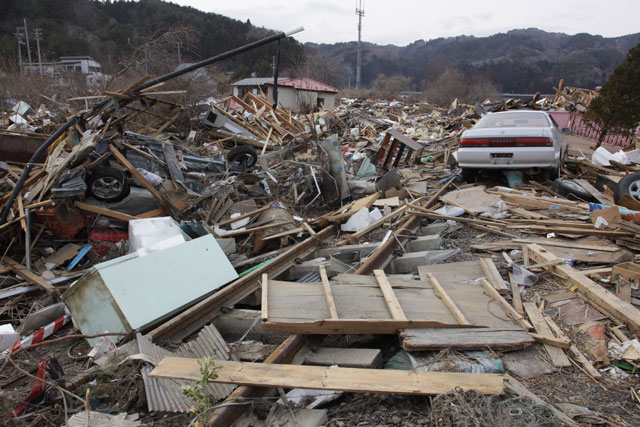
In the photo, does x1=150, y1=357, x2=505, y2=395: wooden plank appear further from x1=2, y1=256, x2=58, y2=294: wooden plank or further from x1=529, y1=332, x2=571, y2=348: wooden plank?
x1=2, y1=256, x2=58, y2=294: wooden plank

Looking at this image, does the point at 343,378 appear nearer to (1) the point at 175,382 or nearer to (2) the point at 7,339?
(1) the point at 175,382

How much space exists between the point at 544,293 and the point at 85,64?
55302 mm

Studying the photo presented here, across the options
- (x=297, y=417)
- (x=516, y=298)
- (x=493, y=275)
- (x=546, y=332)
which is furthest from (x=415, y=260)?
(x=297, y=417)

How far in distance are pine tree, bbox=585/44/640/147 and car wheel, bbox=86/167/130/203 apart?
15888 mm

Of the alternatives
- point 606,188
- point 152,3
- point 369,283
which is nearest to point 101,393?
point 369,283

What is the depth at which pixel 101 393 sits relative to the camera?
313 centimetres

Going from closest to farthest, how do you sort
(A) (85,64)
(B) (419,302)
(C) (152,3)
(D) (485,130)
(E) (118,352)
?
(E) (118,352) < (B) (419,302) < (D) (485,130) < (A) (85,64) < (C) (152,3)

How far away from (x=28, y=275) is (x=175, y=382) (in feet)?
12.7

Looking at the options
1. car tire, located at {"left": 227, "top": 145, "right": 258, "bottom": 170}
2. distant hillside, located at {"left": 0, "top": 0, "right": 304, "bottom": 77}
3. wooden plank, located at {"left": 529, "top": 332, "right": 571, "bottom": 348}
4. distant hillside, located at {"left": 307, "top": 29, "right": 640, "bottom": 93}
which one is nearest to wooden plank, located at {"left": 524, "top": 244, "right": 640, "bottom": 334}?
wooden plank, located at {"left": 529, "top": 332, "right": 571, "bottom": 348}

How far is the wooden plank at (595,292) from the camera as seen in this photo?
3.61 metres

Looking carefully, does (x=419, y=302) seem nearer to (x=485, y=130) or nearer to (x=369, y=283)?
(x=369, y=283)

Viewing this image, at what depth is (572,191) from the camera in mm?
7996

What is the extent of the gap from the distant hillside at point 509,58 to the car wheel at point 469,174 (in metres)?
57.8

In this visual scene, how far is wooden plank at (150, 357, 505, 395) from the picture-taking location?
2.74 metres
